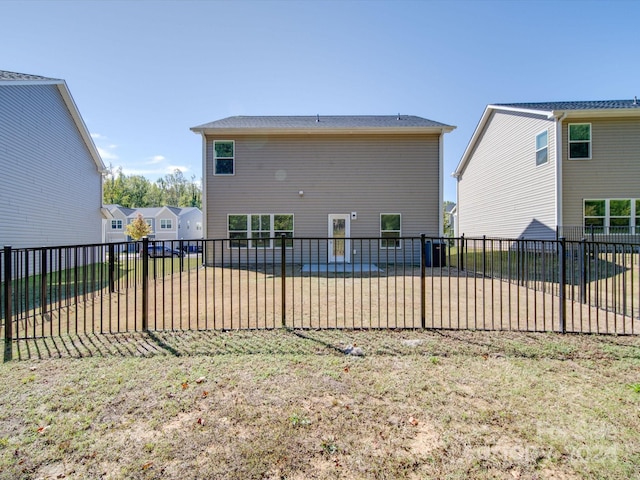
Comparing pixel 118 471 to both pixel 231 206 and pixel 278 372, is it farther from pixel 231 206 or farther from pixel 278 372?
pixel 231 206

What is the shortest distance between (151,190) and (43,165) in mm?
52385

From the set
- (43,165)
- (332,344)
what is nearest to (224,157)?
(43,165)

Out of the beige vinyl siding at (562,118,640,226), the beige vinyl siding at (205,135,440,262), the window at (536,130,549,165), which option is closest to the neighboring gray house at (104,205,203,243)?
the beige vinyl siding at (205,135,440,262)

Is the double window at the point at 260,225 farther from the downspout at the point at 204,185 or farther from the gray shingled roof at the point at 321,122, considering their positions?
the gray shingled roof at the point at 321,122

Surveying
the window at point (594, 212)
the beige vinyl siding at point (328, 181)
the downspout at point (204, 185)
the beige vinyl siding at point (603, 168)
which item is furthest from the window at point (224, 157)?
the window at point (594, 212)

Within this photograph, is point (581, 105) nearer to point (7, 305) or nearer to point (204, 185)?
point (204, 185)

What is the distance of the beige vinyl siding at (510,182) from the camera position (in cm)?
1281

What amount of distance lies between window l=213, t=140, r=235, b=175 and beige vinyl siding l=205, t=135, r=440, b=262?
0.62 feet

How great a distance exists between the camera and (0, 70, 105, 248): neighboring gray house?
10.3m

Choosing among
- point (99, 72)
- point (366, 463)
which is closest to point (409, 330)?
point (366, 463)

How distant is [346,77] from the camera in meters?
12.3

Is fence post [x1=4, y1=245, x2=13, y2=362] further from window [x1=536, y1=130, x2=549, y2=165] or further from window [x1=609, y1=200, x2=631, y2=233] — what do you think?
window [x1=609, y1=200, x2=631, y2=233]

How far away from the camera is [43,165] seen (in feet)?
39.6

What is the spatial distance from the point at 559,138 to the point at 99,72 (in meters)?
18.8
